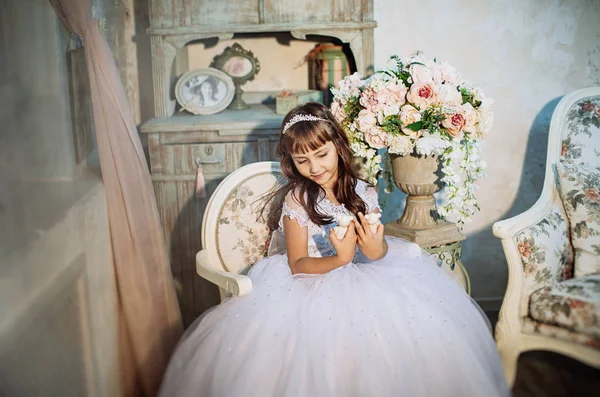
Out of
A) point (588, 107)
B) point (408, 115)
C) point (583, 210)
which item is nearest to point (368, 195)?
point (408, 115)

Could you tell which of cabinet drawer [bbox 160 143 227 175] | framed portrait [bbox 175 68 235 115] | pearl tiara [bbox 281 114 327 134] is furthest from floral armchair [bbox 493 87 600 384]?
framed portrait [bbox 175 68 235 115]

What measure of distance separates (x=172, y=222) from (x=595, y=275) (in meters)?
2.04

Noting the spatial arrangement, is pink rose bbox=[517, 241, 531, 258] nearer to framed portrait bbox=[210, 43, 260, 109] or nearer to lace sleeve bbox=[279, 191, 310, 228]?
lace sleeve bbox=[279, 191, 310, 228]

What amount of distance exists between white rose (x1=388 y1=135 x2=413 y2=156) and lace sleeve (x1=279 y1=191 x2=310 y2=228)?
1.54ft

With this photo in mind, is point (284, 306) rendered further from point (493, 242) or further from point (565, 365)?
point (493, 242)

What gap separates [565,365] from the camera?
312 centimetres

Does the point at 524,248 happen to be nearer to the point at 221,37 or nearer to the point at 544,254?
the point at 544,254

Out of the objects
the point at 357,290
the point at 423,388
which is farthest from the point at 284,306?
the point at 423,388

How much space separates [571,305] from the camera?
2453 mm

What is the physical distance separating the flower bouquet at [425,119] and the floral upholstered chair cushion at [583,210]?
432 mm

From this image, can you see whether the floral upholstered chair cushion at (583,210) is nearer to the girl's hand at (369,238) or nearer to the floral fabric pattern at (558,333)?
the floral fabric pattern at (558,333)

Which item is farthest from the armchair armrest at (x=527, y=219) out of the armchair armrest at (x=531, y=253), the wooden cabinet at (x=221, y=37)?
the wooden cabinet at (x=221, y=37)

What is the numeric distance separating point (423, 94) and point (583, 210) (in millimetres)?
870

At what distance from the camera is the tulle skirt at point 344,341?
75.3 inches
